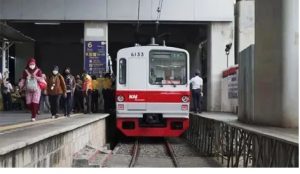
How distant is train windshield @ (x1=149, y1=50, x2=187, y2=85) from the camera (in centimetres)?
1785

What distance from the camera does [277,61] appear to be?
1171 centimetres

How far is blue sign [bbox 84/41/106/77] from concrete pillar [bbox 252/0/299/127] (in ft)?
48.7

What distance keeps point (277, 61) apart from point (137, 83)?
21.8ft

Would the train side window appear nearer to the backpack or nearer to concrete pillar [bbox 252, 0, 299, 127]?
the backpack

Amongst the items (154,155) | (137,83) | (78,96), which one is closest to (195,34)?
(78,96)

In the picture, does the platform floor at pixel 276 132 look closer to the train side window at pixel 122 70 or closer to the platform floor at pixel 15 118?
the platform floor at pixel 15 118

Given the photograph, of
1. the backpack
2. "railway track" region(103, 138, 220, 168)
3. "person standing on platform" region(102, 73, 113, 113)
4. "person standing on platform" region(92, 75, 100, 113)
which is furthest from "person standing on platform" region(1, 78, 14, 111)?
the backpack

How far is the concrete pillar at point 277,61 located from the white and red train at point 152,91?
17.2 feet

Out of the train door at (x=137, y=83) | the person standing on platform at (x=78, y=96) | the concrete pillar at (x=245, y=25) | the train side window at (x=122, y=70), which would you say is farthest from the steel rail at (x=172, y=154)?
the concrete pillar at (x=245, y=25)

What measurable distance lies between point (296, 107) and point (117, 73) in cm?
730

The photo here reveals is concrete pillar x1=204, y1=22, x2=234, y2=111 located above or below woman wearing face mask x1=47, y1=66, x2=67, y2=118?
above

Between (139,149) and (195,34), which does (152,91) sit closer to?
(139,149)

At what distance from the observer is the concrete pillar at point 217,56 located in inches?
1071
